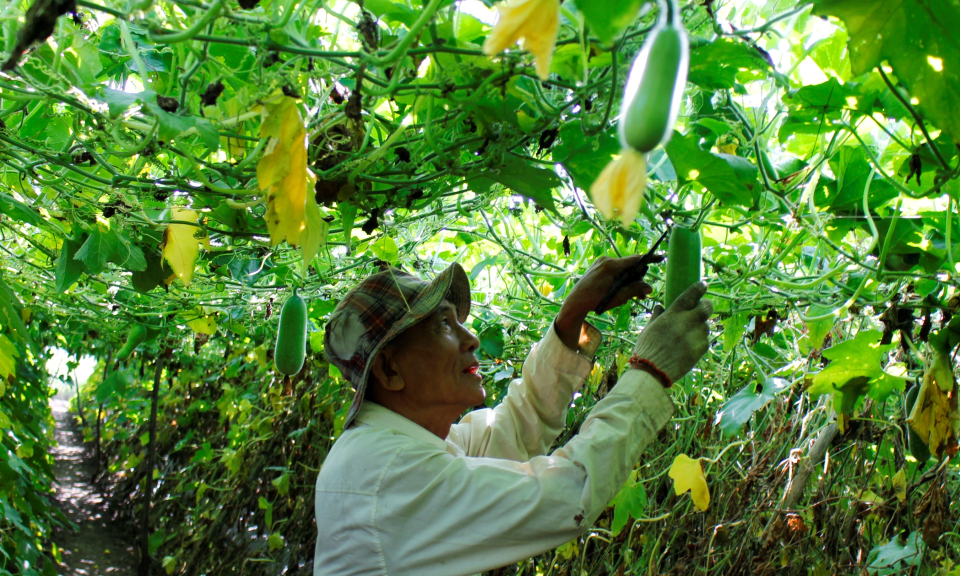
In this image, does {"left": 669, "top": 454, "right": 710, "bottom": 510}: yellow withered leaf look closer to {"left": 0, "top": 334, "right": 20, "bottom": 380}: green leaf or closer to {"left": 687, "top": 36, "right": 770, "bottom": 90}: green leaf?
{"left": 687, "top": 36, "right": 770, "bottom": 90}: green leaf

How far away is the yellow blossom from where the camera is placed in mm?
522

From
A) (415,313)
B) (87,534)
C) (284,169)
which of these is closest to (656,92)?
(284,169)

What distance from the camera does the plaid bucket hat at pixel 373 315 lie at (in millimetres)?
1872

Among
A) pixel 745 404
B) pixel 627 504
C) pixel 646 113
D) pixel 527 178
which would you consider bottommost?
pixel 627 504

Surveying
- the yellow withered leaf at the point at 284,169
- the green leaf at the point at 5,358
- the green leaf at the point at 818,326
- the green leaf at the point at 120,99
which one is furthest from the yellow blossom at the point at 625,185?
the green leaf at the point at 5,358

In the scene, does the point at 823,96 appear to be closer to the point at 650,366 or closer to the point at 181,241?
the point at 650,366

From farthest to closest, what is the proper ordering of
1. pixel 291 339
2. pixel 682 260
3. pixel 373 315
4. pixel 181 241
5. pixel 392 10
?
pixel 291 339 < pixel 373 315 < pixel 181 241 < pixel 682 260 < pixel 392 10

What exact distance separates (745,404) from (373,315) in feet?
3.65

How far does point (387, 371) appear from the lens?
6.40ft

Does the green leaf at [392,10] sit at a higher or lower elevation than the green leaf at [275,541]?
higher

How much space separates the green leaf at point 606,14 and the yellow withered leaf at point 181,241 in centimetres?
133

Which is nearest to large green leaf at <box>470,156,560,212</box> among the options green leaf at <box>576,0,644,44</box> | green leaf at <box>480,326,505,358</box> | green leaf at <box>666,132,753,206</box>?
green leaf at <box>666,132,753,206</box>

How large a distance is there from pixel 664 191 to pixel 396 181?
2.64ft

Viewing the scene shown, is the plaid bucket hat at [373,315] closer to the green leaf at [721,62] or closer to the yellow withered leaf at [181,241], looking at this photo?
the yellow withered leaf at [181,241]
